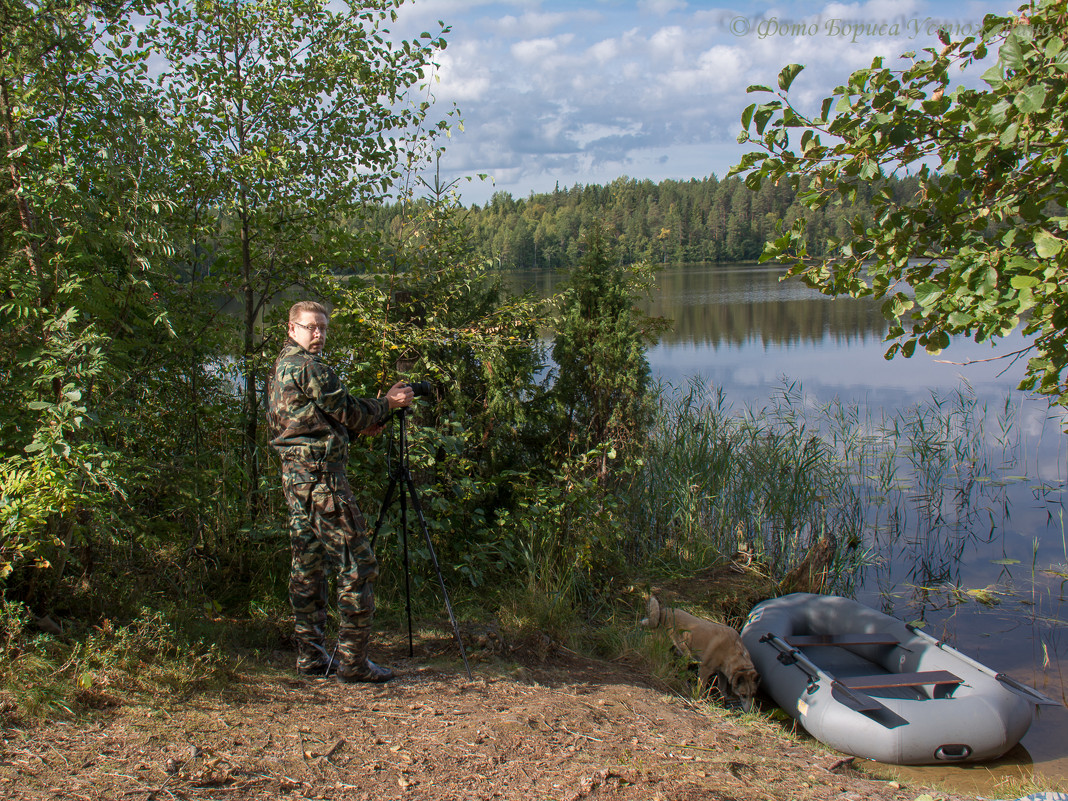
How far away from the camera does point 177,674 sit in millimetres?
3488

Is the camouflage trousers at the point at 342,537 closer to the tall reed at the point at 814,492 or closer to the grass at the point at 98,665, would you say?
the grass at the point at 98,665

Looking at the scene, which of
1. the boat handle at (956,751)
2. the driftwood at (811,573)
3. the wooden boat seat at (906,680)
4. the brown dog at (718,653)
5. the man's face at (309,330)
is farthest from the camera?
the driftwood at (811,573)

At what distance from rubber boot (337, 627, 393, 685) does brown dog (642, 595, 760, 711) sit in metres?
2.28

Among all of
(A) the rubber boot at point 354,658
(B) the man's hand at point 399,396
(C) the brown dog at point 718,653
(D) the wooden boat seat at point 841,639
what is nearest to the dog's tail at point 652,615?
(C) the brown dog at point 718,653

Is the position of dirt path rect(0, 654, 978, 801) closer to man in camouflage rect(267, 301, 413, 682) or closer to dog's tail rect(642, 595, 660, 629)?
man in camouflage rect(267, 301, 413, 682)

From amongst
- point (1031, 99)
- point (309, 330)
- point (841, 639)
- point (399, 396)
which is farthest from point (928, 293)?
point (841, 639)

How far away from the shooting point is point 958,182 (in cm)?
306

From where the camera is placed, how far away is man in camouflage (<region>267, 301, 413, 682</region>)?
12.6 feet

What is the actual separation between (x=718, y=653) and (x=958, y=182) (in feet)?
11.2

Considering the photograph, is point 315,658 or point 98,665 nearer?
point 98,665

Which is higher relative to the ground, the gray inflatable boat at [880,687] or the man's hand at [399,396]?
the man's hand at [399,396]

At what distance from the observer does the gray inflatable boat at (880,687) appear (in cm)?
459

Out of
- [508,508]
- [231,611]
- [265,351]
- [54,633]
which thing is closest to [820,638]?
[508,508]

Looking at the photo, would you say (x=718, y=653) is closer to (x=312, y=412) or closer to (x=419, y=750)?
(x=419, y=750)
